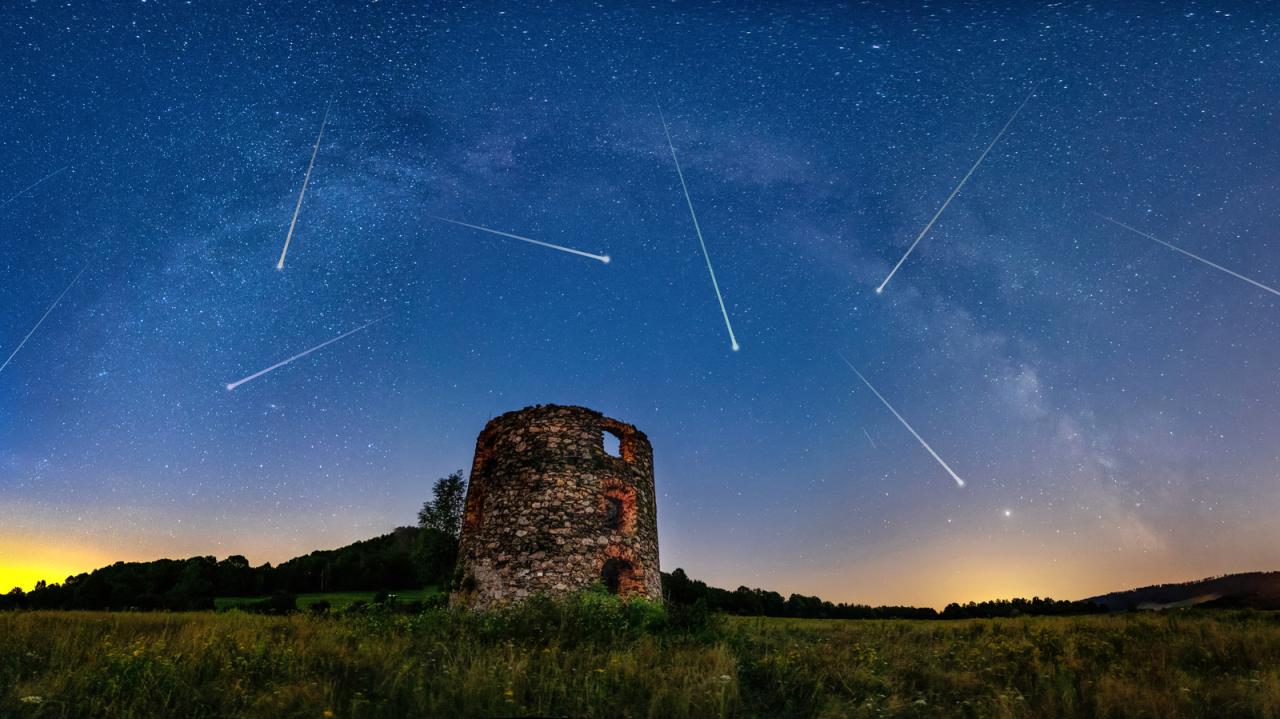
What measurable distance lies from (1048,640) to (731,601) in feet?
149

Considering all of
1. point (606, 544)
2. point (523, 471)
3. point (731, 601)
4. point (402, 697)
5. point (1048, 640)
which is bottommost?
point (731, 601)

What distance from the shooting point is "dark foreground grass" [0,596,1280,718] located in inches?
201

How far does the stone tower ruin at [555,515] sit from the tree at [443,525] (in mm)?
24952

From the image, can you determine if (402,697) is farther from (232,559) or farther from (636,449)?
(232,559)

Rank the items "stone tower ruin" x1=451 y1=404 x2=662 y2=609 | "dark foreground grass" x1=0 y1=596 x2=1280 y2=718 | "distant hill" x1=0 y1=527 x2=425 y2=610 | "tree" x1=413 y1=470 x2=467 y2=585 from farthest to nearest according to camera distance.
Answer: "distant hill" x1=0 y1=527 x2=425 y2=610 < "tree" x1=413 y1=470 x2=467 y2=585 < "stone tower ruin" x1=451 y1=404 x2=662 y2=609 < "dark foreground grass" x1=0 y1=596 x2=1280 y2=718

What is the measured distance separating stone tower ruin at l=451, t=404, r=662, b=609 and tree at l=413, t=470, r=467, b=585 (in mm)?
24952

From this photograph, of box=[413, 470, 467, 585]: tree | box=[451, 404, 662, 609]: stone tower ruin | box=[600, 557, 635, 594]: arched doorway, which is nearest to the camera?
box=[451, 404, 662, 609]: stone tower ruin

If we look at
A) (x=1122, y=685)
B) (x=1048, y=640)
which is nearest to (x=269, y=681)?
(x=1122, y=685)

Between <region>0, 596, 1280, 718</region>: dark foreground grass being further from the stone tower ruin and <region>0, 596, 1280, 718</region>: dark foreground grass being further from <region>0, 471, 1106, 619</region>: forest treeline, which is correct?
<region>0, 471, 1106, 619</region>: forest treeline

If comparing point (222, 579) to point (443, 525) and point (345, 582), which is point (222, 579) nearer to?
point (345, 582)

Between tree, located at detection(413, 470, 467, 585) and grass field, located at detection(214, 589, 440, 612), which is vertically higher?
tree, located at detection(413, 470, 467, 585)

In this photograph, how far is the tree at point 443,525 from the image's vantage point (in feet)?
131

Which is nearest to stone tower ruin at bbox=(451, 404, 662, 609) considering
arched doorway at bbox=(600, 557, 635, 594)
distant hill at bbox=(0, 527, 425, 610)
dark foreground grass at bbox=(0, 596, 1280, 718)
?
arched doorway at bbox=(600, 557, 635, 594)

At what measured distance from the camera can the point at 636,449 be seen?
58.1ft
